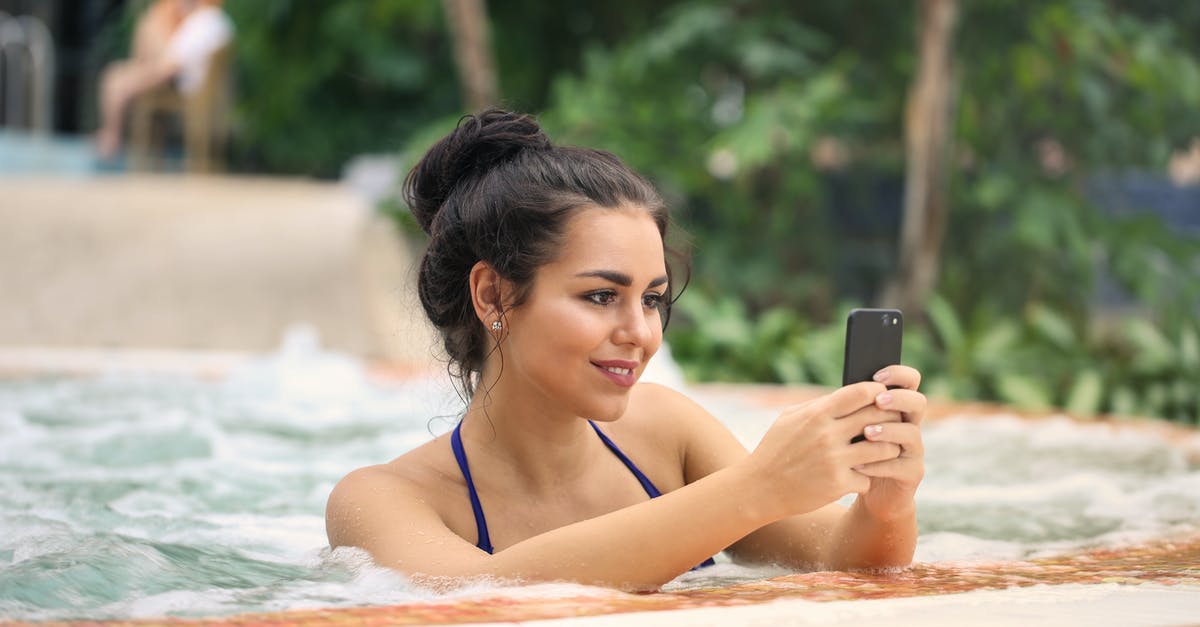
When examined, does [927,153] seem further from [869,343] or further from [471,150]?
[869,343]

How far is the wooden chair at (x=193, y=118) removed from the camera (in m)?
12.3

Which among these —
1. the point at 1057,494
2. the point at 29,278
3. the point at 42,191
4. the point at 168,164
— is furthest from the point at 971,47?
the point at 168,164

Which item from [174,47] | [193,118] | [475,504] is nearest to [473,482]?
[475,504]

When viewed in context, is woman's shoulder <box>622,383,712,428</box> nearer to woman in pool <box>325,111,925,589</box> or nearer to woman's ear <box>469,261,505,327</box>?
woman in pool <box>325,111,925,589</box>

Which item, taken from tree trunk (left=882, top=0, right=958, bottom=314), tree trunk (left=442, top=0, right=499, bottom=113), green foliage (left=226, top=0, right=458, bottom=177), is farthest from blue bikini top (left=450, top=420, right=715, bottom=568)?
green foliage (left=226, top=0, right=458, bottom=177)

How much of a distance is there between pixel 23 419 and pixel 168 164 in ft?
31.8

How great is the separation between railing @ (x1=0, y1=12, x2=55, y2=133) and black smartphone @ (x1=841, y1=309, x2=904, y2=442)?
1441cm

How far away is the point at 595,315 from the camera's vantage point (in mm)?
2254

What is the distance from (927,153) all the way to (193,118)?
794cm

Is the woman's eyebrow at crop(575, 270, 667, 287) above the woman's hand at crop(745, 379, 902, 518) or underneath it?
above

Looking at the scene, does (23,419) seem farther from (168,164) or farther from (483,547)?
(168,164)

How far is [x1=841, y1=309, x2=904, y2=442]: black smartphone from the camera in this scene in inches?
80.8

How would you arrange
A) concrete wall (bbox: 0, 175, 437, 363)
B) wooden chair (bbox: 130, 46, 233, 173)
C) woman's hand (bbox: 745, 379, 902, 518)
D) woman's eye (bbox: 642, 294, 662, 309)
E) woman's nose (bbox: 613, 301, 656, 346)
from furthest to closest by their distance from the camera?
wooden chair (bbox: 130, 46, 233, 173) → concrete wall (bbox: 0, 175, 437, 363) → woman's eye (bbox: 642, 294, 662, 309) → woman's nose (bbox: 613, 301, 656, 346) → woman's hand (bbox: 745, 379, 902, 518)

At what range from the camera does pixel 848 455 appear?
6.57ft
